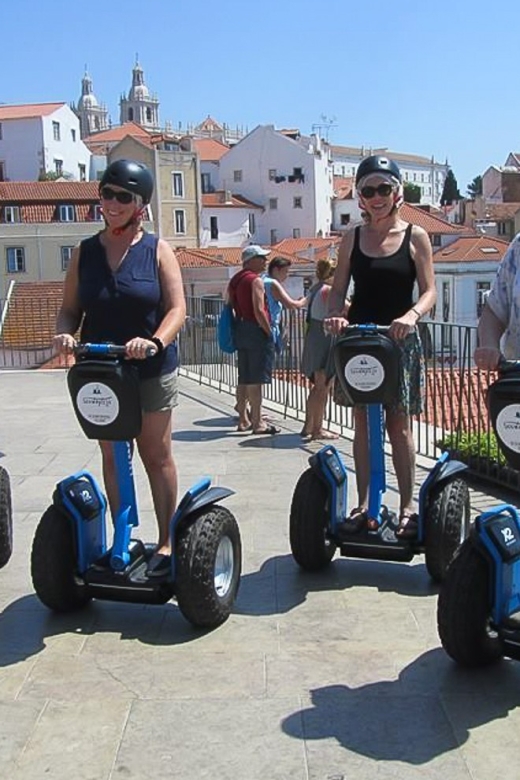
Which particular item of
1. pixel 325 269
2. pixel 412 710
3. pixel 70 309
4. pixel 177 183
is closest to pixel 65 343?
pixel 70 309

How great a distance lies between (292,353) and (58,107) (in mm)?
67623

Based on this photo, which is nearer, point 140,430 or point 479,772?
point 479,772

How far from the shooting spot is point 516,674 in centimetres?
355

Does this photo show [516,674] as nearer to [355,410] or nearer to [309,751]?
[309,751]

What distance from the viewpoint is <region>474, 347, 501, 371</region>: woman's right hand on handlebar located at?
11.0ft

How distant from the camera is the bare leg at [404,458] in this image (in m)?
4.57

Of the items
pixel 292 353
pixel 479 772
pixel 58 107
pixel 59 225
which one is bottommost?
pixel 479 772

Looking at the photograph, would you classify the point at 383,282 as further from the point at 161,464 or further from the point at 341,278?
the point at 161,464

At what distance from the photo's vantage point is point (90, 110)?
175 m

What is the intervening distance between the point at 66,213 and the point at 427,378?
47001 mm

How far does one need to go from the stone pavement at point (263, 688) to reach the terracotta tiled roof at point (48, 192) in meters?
49.0

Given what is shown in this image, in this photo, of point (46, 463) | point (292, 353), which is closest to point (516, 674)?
point (46, 463)

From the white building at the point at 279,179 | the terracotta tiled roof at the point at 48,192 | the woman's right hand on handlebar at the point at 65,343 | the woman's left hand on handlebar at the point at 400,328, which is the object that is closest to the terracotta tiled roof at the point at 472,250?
the terracotta tiled roof at the point at 48,192

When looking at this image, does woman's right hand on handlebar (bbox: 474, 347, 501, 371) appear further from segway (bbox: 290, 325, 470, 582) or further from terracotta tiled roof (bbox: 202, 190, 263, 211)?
terracotta tiled roof (bbox: 202, 190, 263, 211)
